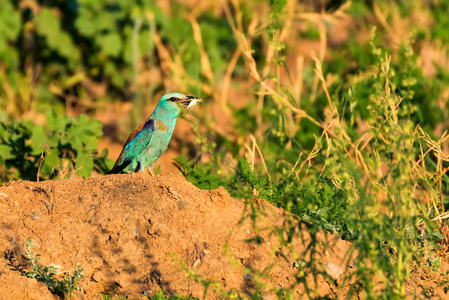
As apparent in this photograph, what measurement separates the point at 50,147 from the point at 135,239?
1.53 meters

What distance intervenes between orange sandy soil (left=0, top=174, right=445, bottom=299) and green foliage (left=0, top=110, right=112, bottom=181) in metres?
0.83

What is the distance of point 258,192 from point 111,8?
169 inches

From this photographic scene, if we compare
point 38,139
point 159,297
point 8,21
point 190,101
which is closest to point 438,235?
point 159,297

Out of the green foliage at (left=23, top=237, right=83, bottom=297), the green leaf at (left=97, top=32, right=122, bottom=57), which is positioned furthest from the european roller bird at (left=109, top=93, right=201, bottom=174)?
the green leaf at (left=97, top=32, right=122, bottom=57)

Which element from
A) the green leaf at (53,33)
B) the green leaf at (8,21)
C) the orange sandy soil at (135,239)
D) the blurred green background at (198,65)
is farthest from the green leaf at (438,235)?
the green leaf at (8,21)

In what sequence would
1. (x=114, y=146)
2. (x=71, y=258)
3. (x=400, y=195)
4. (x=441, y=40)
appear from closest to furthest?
(x=400, y=195), (x=71, y=258), (x=114, y=146), (x=441, y=40)

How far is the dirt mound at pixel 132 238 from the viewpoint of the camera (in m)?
3.19

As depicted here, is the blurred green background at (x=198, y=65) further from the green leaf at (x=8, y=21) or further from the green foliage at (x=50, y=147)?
the green foliage at (x=50, y=147)

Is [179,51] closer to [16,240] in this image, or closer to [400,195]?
[16,240]

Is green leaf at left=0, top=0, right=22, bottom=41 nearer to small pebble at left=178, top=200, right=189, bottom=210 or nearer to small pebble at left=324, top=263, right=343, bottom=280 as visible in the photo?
small pebble at left=178, top=200, right=189, bottom=210

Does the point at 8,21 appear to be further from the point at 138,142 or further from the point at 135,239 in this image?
the point at 135,239

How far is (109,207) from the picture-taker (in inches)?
136

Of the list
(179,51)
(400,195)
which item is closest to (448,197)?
(400,195)

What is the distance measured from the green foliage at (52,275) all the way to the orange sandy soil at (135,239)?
0.04 metres
